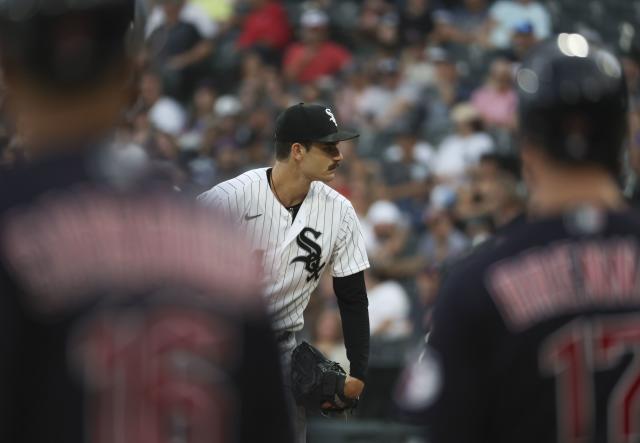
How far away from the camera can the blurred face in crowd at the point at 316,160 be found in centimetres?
660

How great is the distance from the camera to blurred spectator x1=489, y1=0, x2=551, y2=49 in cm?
1297

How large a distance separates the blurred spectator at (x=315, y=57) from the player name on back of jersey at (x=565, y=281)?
457 inches

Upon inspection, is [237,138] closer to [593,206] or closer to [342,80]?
[342,80]

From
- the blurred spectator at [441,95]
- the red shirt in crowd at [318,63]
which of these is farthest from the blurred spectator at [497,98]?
the red shirt in crowd at [318,63]

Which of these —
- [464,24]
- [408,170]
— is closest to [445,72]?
[464,24]

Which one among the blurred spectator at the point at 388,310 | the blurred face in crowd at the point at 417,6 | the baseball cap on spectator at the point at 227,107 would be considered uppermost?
the blurred face in crowd at the point at 417,6

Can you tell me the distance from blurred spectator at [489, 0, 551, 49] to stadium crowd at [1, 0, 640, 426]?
17 mm

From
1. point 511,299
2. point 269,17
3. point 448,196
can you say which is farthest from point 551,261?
point 269,17

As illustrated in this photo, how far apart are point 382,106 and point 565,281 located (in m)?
11.0

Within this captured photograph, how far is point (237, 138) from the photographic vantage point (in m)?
13.6

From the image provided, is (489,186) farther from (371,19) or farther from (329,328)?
(371,19)

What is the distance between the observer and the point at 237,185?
649cm

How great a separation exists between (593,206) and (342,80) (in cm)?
1143

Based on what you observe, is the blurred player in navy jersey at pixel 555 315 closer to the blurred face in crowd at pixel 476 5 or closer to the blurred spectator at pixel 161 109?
the blurred face in crowd at pixel 476 5
